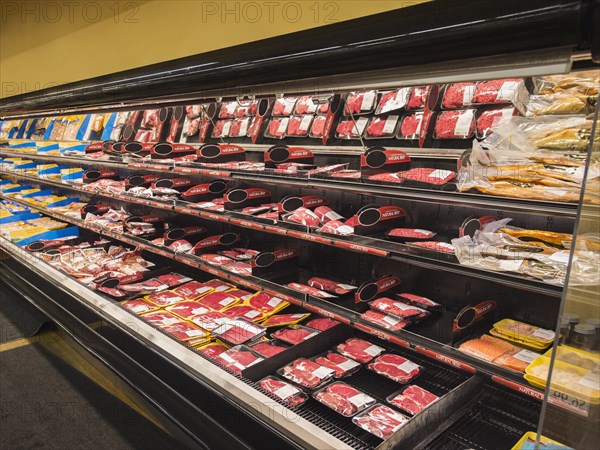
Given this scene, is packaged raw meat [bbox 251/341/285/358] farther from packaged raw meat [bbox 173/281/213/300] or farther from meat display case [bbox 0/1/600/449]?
packaged raw meat [bbox 173/281/213/300]

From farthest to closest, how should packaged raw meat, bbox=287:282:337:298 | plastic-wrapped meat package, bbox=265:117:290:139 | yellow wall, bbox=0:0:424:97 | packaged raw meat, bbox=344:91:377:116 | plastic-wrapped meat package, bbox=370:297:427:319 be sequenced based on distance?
1. plastic-wrapped meat package, bbox=265:117:290:139
2. packaged raw meat, bbox=344:91:377:116
3. packaged raw meat, bbox=287:282:337:298
4. plastic-wrapped meat package, bbox=370:297:427:319
5. yellow wall, bbox=0:0:424:97

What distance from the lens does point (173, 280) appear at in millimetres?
3600

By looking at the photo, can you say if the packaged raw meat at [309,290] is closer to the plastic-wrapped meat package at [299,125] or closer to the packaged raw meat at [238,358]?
the packaged raw meat at [238,358]

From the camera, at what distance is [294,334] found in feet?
8.43

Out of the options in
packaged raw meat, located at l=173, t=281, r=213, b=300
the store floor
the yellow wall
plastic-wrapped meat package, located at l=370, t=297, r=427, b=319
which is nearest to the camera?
the yellow wall

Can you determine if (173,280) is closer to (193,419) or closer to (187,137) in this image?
(187,137)

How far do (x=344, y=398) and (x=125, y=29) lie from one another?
2513 mm

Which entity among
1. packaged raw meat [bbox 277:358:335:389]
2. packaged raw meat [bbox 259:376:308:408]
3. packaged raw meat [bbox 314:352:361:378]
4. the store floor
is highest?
packaged raw meat [bbox 314:352:361:378]

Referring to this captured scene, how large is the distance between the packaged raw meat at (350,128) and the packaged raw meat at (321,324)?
1.08 meters

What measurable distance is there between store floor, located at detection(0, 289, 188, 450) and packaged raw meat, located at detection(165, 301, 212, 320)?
1.92ft

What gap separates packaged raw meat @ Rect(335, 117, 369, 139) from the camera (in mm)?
2559

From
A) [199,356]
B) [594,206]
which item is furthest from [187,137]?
[594,206]

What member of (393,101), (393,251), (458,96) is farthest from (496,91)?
(393,251)

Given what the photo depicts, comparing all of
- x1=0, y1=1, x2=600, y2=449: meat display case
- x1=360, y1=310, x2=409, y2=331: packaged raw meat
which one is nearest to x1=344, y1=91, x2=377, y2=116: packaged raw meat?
x1=0, y1=1, x2=600, y2=449: meat display case
